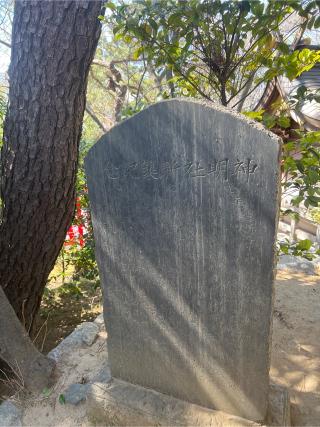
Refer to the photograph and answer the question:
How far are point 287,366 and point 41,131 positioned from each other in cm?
263

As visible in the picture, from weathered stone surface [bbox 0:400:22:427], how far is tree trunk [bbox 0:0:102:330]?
27.7 inches

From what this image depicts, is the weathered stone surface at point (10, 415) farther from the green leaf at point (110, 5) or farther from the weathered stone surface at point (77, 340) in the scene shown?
the green leaf at point (110, 5)

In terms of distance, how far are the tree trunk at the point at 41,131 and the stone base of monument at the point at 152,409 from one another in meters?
1.10

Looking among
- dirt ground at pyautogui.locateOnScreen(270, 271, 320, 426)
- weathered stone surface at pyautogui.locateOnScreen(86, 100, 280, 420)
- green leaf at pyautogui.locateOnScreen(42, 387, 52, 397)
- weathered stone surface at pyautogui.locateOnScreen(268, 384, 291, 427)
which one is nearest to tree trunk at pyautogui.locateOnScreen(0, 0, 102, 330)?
green leaf at pyautogui.locateOnScreen(42, 387, 52, 397)

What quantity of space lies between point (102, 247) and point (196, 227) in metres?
0.63

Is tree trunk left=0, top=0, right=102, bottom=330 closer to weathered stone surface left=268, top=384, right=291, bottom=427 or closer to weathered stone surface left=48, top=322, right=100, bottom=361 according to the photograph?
weathered stone surface left=48, top=322, right=100, bottom=361

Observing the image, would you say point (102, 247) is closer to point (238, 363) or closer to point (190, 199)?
point (190, 199)

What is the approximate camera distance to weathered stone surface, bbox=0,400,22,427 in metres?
2.13

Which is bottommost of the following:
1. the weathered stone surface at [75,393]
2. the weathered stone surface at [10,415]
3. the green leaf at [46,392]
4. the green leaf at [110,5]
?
the weathered stone surface at [10,415]

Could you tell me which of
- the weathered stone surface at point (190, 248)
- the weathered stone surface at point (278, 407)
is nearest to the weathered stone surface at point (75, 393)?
the weathered stone surface at point (190, 248)

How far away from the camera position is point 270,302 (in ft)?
5.09

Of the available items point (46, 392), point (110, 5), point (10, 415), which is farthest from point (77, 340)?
point (110, 5)

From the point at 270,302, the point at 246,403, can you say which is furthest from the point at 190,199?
the point at 246,403

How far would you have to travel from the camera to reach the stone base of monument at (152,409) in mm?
1799
